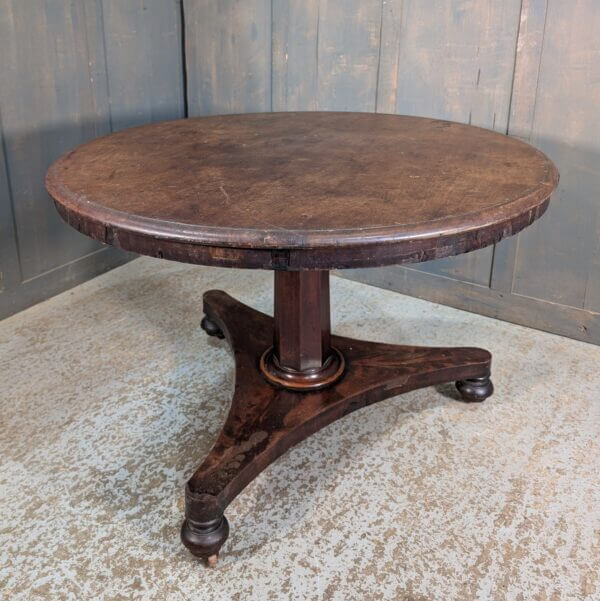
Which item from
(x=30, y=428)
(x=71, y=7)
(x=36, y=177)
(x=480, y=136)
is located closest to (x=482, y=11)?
(x=480, y=136)

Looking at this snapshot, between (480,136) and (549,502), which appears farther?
(480,136)

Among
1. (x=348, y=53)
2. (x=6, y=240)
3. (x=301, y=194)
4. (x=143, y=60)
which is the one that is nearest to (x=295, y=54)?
(x=348, y=53)

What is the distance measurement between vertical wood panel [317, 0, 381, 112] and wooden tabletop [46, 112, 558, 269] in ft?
2.68

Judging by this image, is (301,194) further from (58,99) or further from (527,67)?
(58,99)

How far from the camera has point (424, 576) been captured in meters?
1.34

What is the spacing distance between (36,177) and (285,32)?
3.59ft

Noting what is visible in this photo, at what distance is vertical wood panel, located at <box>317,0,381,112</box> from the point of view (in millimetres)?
2350

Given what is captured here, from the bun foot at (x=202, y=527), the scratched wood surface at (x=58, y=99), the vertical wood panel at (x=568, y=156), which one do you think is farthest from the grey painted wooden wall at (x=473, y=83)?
the bun foot at (x=202, y=527)

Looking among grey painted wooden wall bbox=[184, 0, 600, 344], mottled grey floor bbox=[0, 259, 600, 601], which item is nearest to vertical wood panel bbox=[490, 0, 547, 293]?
grey painted wooden wall bbox=[184, 0, 600, 344]

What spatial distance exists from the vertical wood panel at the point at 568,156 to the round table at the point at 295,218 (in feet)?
1.65

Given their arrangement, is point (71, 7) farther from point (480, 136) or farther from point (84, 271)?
point (480, 136)

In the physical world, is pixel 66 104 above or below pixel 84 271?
above

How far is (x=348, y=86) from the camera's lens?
246 cm

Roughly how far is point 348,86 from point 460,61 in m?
0.44
